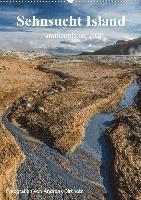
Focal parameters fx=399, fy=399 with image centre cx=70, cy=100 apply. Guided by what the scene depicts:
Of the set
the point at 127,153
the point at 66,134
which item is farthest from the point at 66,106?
the point at 127,153

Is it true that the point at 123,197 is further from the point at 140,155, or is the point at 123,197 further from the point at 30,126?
the point at 30,126

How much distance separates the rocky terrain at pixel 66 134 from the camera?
54.6ft

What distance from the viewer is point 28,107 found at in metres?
25.9

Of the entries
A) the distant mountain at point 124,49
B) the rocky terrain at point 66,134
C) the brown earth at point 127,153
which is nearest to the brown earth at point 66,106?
the rocky terrain at point 66,134

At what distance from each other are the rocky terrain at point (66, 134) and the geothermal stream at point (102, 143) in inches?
7.6

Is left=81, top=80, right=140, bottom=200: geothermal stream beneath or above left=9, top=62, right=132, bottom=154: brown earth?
beneath

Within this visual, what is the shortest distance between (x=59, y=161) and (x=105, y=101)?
10562 millimetres

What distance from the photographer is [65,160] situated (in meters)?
18.9

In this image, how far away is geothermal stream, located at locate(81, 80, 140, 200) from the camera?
17.9 meters

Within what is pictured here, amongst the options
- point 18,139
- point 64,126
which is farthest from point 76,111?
point 18,139

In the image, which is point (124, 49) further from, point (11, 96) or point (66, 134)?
point (66, 134)

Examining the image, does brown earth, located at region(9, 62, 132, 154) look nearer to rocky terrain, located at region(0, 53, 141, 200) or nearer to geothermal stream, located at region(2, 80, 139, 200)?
rocky terrain, located at region(0, 53, 141, 200)

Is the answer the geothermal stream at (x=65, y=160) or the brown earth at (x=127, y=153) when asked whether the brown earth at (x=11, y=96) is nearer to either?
the geothermal stream at (x=65, y=160)

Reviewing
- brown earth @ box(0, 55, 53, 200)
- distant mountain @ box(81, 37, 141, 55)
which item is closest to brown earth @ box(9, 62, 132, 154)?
brown earth @ box(0, 55, 53, 200)
